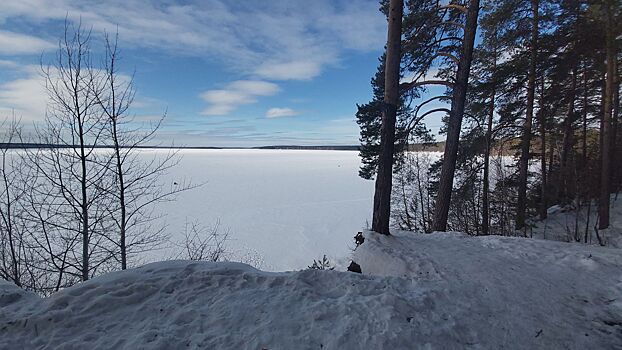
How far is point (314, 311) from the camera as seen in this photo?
2.70 m

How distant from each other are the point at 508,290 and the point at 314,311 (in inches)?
98.9

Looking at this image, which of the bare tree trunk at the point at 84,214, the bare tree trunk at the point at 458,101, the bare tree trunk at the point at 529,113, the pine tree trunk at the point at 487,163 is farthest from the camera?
the pine tree trunk at the point at 487,163

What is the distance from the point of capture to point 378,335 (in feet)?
7.84

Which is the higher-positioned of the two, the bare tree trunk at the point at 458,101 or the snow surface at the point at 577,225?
the bare tree trunk at the point at 458,101

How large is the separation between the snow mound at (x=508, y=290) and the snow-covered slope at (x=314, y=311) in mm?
14

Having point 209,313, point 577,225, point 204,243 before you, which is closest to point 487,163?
point 577,225

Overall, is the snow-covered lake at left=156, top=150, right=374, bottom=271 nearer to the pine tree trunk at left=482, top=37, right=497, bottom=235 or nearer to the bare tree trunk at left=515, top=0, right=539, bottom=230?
the pine tree trunk at left=482, top=37, right=497, bottom=235

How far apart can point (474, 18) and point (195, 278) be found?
7.74 m

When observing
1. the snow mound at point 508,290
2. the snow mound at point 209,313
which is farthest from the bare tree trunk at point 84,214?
the snow mound at point 508,290

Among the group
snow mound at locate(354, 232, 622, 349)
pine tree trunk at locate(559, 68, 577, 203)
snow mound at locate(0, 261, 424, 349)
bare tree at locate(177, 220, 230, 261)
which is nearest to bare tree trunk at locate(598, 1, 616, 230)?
pine tree trunk at locate(559, 68, 577, 203)

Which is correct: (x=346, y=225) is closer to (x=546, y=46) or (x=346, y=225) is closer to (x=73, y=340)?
(x=546, y=46)

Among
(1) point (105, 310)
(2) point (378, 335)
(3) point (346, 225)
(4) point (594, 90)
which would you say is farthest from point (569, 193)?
(1) point (105, 310)

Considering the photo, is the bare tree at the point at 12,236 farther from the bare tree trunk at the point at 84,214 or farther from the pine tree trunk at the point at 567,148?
the pine tree trunk at the point at 567,148

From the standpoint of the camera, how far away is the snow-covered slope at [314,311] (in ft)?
7.62
